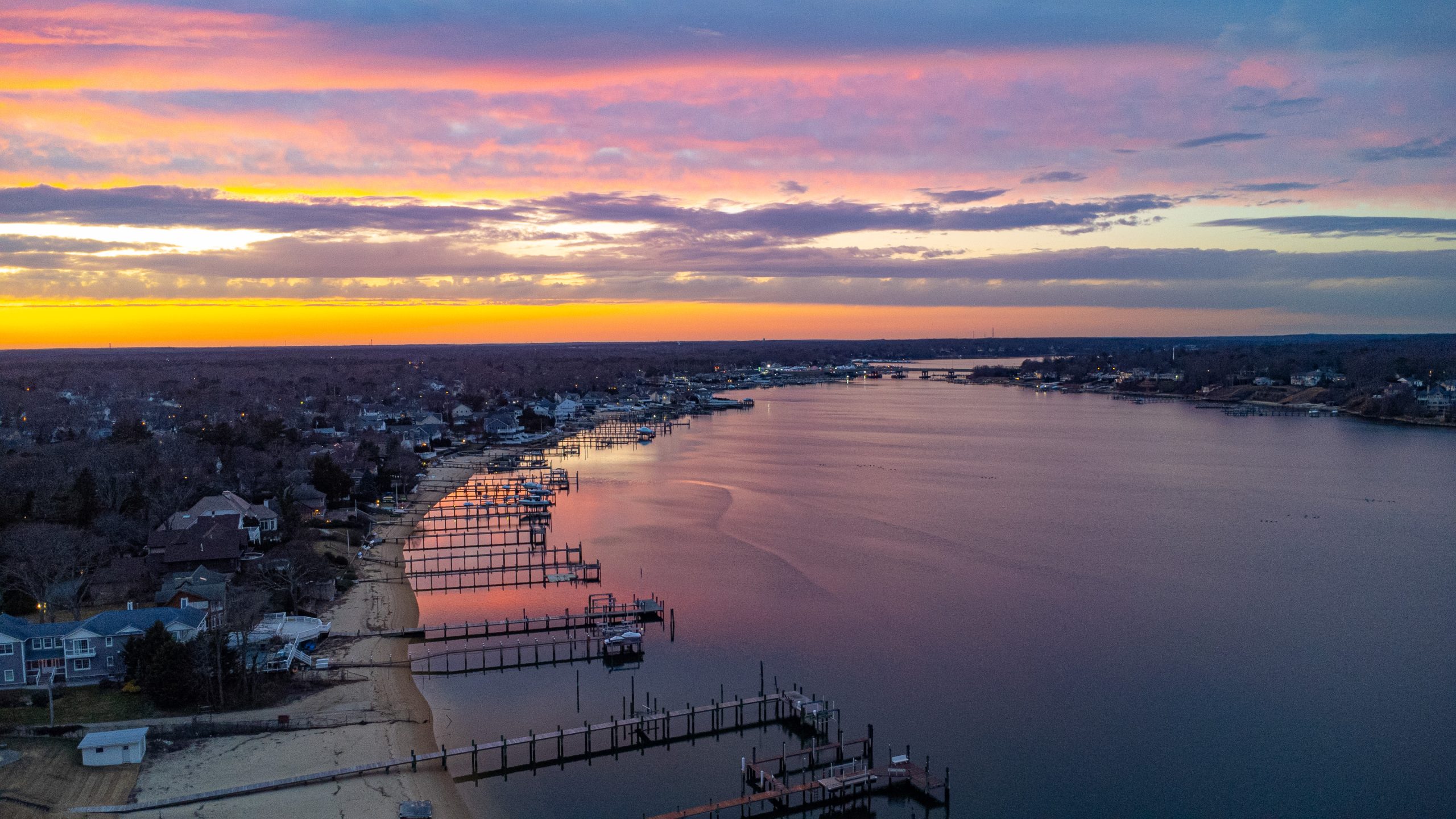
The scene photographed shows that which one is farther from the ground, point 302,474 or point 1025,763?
point 302,474

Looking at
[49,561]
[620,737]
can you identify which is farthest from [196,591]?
[620,737]

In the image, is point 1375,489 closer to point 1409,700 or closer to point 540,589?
point 1409,700

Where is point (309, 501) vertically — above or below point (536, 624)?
above

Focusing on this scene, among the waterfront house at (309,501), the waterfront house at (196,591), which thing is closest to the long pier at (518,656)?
the waterfront house at (196,591)

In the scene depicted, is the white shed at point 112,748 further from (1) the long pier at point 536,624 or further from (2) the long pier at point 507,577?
(2) the long pier at point 507,577

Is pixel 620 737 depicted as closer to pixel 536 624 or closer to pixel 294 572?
pixel 536 624

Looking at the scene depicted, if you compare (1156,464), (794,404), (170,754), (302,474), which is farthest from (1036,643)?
(794,404)

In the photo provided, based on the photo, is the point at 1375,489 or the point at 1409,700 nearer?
the point at 1409,700
